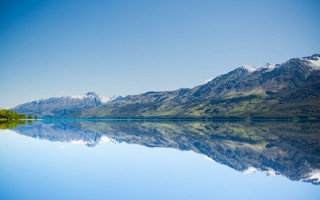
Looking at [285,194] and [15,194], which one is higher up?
[15,194]

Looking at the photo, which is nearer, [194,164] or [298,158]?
[194,164]

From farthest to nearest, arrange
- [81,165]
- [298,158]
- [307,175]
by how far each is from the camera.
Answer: [298,158]
[81,165]
[307,175]

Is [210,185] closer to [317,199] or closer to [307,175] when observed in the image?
[317,199]

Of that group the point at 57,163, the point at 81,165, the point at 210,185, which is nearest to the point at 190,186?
the point at 210,185

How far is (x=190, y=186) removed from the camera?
24484 mm

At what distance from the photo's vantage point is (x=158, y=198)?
67.4 ft

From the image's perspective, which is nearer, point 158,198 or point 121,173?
point 158,198

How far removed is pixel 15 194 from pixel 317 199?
22.8 m

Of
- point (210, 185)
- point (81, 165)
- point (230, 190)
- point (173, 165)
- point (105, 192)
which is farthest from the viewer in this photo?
point (173, 165)

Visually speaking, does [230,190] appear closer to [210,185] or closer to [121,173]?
[210,185]

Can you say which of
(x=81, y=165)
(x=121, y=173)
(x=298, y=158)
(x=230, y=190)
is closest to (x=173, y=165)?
(x=121, y=173)

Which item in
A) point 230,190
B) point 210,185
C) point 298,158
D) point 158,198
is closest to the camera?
point 158,198

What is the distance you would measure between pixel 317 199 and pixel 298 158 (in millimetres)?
23151

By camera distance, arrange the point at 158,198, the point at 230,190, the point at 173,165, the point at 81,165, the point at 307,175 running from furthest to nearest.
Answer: the point at 173,165, the point at 81,165, the point at 307,175, the point at 230,190, the point at 158,198
